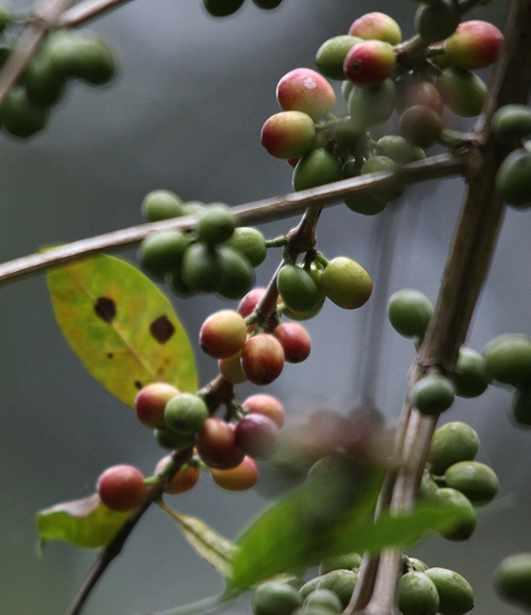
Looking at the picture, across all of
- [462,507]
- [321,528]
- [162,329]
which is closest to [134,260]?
[162,329]

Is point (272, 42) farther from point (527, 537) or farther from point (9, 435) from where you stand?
point (527, 537)

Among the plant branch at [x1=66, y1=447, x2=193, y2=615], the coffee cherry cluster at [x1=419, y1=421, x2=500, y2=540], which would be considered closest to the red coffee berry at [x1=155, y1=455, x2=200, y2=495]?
the plant branch at [x1=66, y1=447, x2=193, y2=615]

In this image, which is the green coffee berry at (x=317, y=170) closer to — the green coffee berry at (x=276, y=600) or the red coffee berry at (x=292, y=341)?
the red coffee berry at (x=292, y=341)

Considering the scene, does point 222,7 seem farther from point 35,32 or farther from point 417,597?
point 417,597

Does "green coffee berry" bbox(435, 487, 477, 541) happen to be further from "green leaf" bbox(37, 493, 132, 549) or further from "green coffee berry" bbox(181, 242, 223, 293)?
"green leaf" bbox(37, 493, 132, 549)

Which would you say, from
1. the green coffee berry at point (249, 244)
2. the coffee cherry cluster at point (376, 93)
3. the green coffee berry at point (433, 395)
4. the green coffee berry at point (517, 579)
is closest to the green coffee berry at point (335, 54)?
the coffee cherry cluster at point (376, 93)
